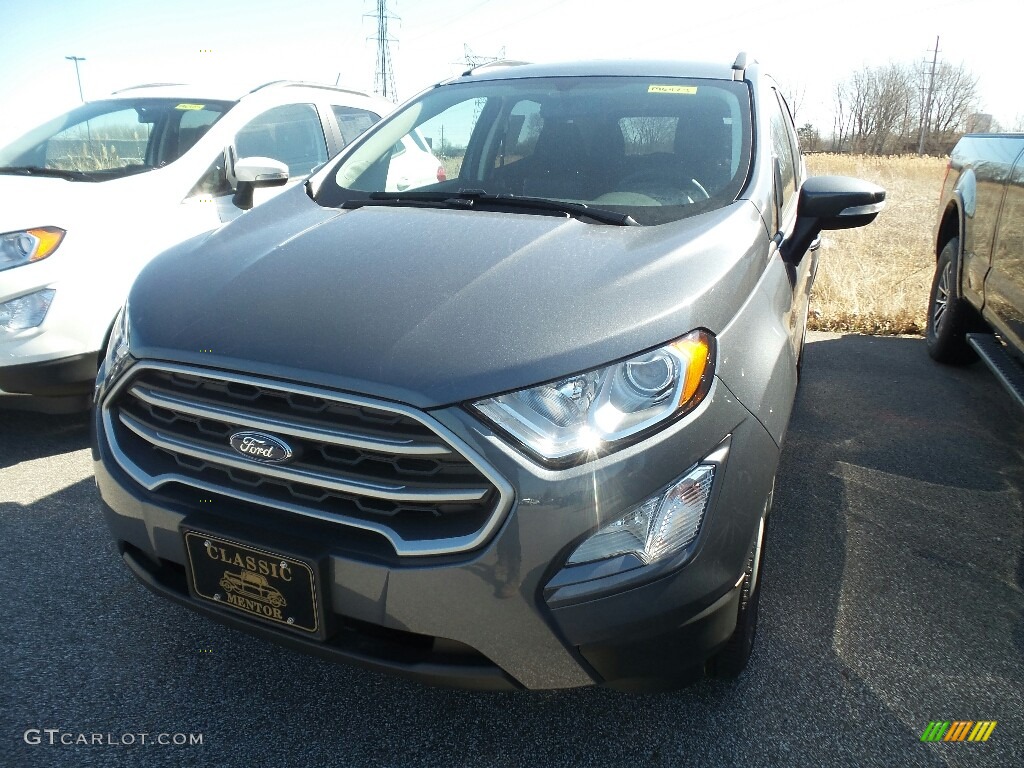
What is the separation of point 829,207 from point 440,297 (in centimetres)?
143

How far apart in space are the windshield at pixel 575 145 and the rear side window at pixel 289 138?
167cm

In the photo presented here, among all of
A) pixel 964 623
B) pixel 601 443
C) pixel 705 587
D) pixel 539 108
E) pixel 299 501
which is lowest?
pixel 964 623

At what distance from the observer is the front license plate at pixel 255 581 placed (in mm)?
1667

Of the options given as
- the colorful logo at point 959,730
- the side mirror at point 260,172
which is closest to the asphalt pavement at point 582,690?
the colorful logo at point 959,730

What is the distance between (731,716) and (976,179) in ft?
12.1

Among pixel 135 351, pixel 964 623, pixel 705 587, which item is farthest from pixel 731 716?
pixel 135 351

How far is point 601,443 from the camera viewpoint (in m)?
1.55

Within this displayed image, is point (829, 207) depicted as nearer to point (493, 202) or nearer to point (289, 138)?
point (493, 202)

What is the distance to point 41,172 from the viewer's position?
432cm

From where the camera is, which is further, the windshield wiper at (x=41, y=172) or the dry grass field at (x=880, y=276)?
the dry grass field at (x=880, y=276)

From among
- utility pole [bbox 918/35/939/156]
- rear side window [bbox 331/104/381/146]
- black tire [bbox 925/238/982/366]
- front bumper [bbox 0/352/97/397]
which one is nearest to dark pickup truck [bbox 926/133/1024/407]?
black tire [bbox 925/238/982/366]

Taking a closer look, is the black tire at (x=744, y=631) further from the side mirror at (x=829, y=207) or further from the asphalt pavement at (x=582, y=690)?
the side mirror at (x=829, y=207)

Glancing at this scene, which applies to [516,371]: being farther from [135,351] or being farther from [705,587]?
[135,351]

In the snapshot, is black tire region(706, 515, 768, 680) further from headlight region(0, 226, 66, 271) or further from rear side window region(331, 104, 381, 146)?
rear side window region(331, 104, 381, 146)
